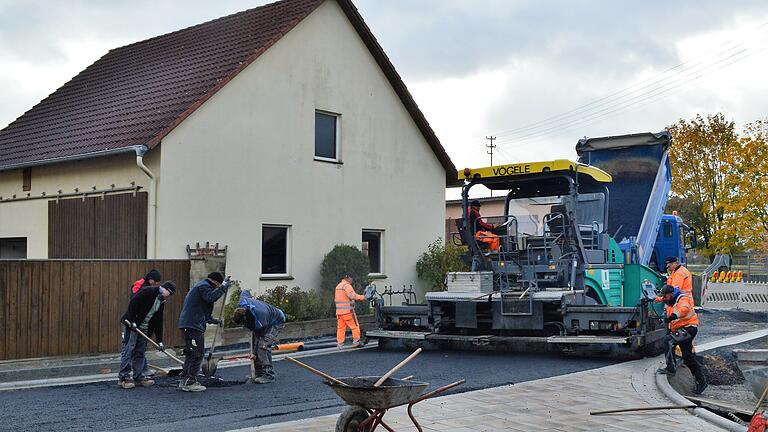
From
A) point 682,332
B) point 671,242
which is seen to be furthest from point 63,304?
point 671,242

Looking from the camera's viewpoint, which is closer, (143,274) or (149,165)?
(143,274)

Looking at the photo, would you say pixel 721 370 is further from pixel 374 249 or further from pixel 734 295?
pixel 734 295

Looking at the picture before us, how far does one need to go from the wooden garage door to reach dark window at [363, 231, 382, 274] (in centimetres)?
616

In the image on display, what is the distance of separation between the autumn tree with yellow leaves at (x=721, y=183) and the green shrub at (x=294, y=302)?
22.9 meters

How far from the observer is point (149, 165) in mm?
15367

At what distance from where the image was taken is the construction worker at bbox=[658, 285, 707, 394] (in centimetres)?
1130

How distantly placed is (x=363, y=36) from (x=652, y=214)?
798 cm

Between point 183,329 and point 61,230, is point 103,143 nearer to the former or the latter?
point 61,230

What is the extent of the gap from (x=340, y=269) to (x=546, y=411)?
375 inches

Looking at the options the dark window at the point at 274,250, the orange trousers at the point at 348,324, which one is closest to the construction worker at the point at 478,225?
the orange trousers at the point at 348,324

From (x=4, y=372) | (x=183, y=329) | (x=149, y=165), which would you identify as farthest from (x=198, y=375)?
(x=149, y=165)

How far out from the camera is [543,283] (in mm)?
13312

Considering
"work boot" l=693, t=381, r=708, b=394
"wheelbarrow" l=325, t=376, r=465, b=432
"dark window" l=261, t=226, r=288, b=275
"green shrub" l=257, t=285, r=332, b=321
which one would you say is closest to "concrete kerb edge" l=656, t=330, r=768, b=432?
"work boot" l=693, t=381, r=708, b=394

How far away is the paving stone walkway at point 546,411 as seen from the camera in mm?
7879
